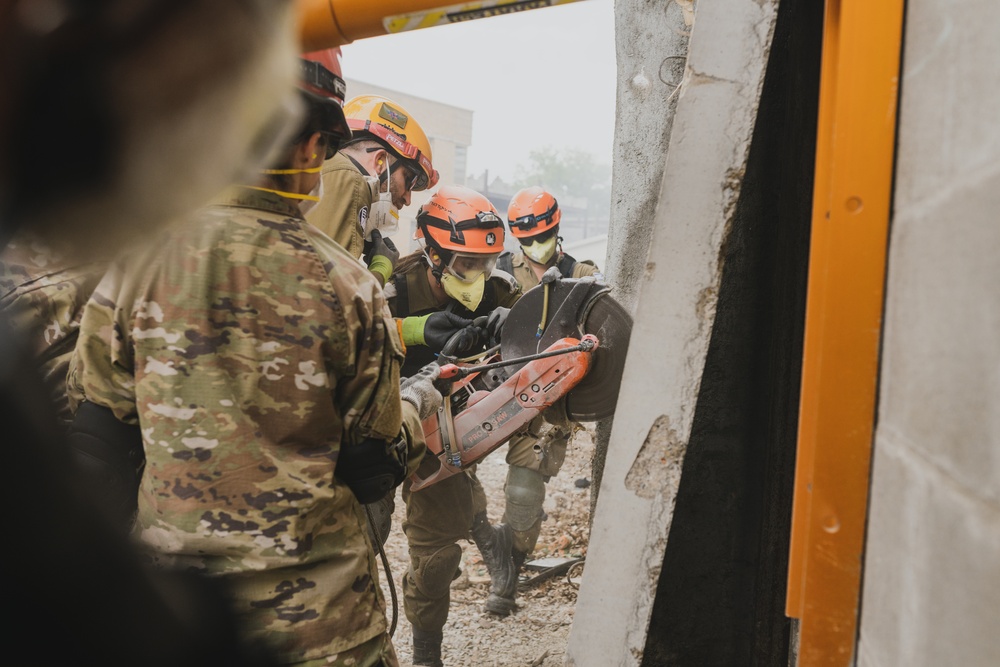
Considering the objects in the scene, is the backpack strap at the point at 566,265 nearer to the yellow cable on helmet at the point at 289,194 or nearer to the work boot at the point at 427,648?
the work boot at the point at 427,648

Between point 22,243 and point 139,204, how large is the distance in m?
0.10

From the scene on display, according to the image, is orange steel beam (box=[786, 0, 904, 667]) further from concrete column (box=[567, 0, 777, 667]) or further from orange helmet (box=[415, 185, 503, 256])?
orange helmet (box=[415, 185, 503, 256])

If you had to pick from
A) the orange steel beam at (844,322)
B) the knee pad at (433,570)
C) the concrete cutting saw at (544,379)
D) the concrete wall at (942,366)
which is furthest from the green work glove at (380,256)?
the concrete wall at (942,366)

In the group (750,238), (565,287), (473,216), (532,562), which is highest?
(473,216)

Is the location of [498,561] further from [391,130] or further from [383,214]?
[391,130]

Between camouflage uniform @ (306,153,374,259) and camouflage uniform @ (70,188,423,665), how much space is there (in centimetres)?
132

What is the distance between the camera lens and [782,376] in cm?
162

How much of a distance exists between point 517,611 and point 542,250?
3.22m

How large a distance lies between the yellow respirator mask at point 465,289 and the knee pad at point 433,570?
54.3 inches

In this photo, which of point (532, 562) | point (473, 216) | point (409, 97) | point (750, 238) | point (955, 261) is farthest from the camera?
point (409, 97)

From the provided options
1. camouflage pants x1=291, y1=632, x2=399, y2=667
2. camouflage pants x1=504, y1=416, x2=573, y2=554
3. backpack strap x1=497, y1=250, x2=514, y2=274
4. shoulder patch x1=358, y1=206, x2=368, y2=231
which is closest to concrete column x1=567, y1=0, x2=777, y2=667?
camouflage pants x1=291, y1=632, x2=399, y2=667

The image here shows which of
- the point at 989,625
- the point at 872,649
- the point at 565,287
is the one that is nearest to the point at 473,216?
the point at 565,287

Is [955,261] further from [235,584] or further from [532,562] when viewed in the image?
[532,562]

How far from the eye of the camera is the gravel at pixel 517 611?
378 centimetres
